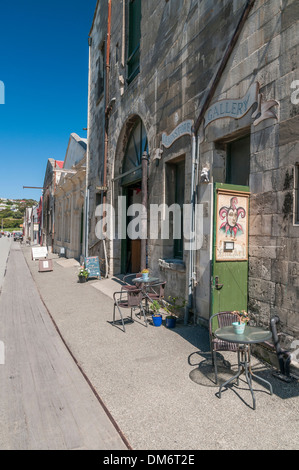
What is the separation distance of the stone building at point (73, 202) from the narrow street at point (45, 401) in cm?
1288

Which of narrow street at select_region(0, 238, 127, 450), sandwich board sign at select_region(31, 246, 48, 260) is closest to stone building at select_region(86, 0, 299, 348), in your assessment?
narrow street at select_region(0, 238, 127, 450)

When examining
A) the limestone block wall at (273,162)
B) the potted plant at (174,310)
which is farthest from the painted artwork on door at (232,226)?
the potted plant at (174,310)

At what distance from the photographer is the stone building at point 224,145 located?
449 centimetres

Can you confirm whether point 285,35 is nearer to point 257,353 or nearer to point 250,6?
point 250,6

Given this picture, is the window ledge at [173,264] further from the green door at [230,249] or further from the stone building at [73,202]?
the stone building at [73,202]

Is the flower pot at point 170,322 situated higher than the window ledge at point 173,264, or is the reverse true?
the window ledge at point 173,264

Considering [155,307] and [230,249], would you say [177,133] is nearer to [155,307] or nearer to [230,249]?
[230,249]

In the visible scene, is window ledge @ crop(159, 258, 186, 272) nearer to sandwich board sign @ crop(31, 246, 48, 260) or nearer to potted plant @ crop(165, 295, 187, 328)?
potted plant @ crop(165, 295, 187, 328)

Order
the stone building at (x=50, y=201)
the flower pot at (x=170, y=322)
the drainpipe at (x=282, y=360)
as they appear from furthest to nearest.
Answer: the stone building at (x=50, y=201)
the flower pot at (x=170, y=322)
the drainpipe at (x=282, y=360)

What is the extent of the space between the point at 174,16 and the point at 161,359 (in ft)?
26.6

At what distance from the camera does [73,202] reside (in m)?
20.6

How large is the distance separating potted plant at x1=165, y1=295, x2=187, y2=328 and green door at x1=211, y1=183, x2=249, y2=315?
169 cm

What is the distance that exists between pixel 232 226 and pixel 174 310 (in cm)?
293

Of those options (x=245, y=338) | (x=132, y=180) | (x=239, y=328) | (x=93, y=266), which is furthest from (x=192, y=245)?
(x=93, y=266)
